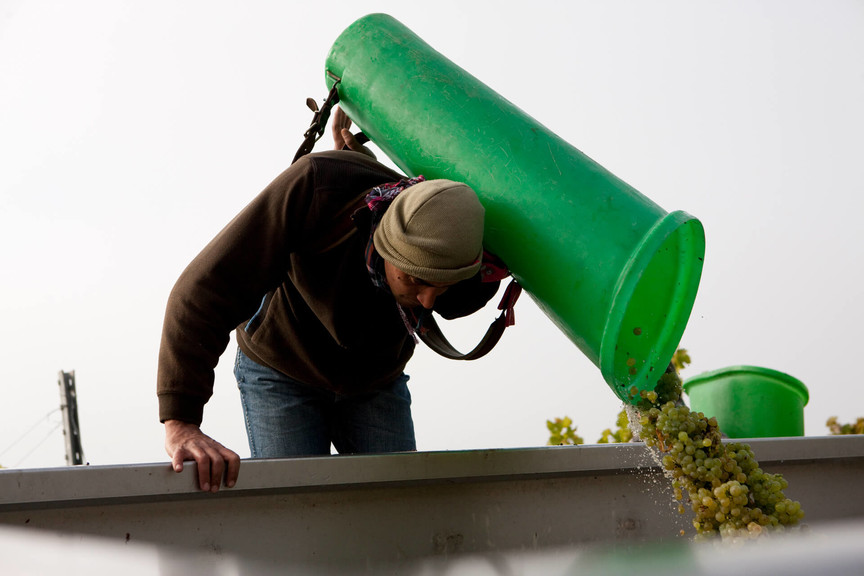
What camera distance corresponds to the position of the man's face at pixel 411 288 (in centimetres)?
161

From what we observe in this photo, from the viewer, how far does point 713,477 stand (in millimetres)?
1568

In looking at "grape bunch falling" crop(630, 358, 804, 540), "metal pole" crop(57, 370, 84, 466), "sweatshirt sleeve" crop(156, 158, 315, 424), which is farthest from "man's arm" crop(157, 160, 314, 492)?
"metal pole" crop(57, 370, 84, 466)

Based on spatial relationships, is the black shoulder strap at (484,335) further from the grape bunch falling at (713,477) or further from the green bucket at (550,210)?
the grape bunch falling at (713,477)

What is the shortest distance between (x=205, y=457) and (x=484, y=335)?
65cm

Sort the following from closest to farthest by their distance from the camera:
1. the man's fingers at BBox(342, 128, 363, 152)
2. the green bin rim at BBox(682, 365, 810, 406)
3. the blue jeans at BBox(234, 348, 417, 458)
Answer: the blue jeans at BBox(234, 348, 417, 458)
the man's fingers at BBox(342, 128, 363, 152)
the green bin rim at BBox(682, 365, 810, 406)

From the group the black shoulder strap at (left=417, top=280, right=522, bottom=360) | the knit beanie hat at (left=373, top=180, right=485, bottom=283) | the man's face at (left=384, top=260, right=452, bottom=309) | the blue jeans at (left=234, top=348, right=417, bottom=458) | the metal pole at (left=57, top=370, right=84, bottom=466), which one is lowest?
the blue jeans at (left=234, top=348, right=417, bottom=458)

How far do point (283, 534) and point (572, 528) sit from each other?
2.53 feet

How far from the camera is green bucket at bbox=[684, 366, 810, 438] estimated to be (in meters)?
2.72

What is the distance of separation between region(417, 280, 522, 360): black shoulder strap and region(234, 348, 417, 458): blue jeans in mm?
396

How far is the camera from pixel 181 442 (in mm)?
1515

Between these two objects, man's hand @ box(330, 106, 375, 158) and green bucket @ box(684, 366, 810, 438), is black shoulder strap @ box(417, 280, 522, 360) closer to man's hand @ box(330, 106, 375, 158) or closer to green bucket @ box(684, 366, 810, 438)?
man's hand @ box(330, 106, 375, 158)

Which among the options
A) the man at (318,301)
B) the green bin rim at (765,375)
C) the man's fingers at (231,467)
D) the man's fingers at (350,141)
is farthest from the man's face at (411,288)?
the green bin rim at (765,375)

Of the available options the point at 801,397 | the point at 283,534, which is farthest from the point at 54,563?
the point at 801,397

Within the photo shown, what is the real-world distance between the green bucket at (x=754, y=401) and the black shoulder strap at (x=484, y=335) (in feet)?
4.18
